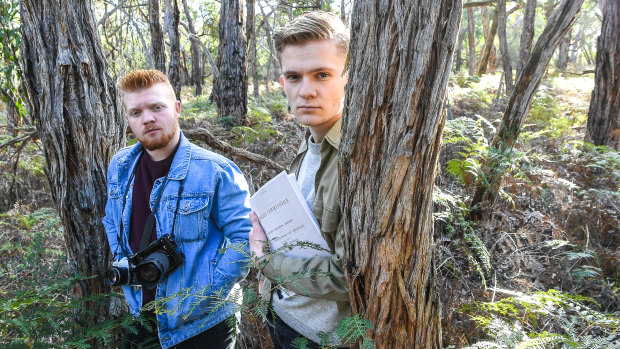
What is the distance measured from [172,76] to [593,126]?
7818 mm

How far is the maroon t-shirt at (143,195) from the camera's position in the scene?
257 cm

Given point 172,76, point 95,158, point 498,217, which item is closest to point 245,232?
point 95,158

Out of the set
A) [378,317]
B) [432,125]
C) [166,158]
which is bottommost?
[378,317]

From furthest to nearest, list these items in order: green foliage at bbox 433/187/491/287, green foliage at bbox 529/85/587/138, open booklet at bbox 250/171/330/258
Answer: green foliage at bbox 529/85/587/138 → green foliage at bbox 433/187/491/287 → open booklet at bbox 250/171/330/258

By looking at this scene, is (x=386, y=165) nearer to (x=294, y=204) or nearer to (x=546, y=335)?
(x=294, y=204)

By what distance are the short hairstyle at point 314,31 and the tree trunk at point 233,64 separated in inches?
226

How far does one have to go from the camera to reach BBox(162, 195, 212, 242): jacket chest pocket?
96.3 inches

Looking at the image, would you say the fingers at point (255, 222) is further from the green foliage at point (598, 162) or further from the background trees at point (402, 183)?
the green foliage at point (598, 162)

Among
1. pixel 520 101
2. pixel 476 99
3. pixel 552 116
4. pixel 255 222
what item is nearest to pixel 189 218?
pixel 255 222

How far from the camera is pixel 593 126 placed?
Answer: 217 inches

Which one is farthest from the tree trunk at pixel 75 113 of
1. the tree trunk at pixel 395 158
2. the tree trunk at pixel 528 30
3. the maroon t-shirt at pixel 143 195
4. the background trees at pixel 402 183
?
the tree trunk at pixel 528 30

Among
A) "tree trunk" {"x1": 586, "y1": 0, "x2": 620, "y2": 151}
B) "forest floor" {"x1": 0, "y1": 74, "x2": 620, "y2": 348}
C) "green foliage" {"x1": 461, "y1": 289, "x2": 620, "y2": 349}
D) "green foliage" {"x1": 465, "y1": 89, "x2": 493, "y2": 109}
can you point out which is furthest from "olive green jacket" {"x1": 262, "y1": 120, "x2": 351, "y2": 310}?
"green foliage" {"x1": 465, "y1": 89, "x2": 493, "y2": 109}

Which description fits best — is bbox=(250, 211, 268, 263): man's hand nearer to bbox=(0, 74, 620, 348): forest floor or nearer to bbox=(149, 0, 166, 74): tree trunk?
bbox=(0, 74, 620, 348): forest floor

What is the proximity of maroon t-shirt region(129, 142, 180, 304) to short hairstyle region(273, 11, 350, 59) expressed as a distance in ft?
4.32
